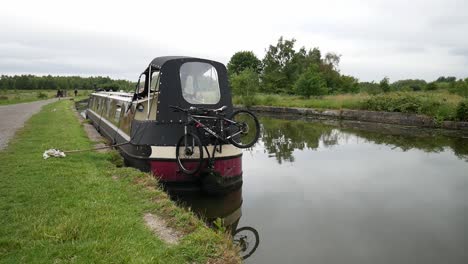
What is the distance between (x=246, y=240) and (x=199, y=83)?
327cm

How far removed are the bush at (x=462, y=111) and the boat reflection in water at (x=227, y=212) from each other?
43.7 ft

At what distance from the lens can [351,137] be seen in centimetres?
1348

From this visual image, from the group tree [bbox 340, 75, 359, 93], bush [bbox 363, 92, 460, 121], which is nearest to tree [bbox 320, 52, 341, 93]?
tree [bbox 340, 75, 359, 93]

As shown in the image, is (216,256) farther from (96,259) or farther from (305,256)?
(305,256)

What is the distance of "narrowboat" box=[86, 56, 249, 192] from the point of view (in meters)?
6.17

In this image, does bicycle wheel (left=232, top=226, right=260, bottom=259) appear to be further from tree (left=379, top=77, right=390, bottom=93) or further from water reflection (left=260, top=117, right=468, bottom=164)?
tree (left=379, top=77, right=390, bottom=93)

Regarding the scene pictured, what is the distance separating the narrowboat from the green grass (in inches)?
20.5

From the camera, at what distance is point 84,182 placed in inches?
205

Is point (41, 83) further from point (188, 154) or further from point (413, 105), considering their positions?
point (188, 154)

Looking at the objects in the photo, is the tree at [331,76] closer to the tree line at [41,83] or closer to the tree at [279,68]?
the tree at [279,68]

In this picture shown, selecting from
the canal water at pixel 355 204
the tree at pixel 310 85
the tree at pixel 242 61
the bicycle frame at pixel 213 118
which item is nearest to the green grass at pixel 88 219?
the canal water at pixel 355 204

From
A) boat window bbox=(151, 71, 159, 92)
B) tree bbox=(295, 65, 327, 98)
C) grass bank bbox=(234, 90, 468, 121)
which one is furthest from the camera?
tree bbox=(295, 65, 327, 98)

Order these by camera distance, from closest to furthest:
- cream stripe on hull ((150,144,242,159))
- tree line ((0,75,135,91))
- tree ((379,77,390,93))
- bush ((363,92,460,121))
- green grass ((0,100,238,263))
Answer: green grass ((0,100,238,263)) → cream stripe on hull ((150,144,242,159)) → bush ((363,92,460,121)) → tree ((379,77,390,93)) → tree line ((0,75,135,91))

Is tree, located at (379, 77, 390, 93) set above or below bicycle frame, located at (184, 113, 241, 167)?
above
